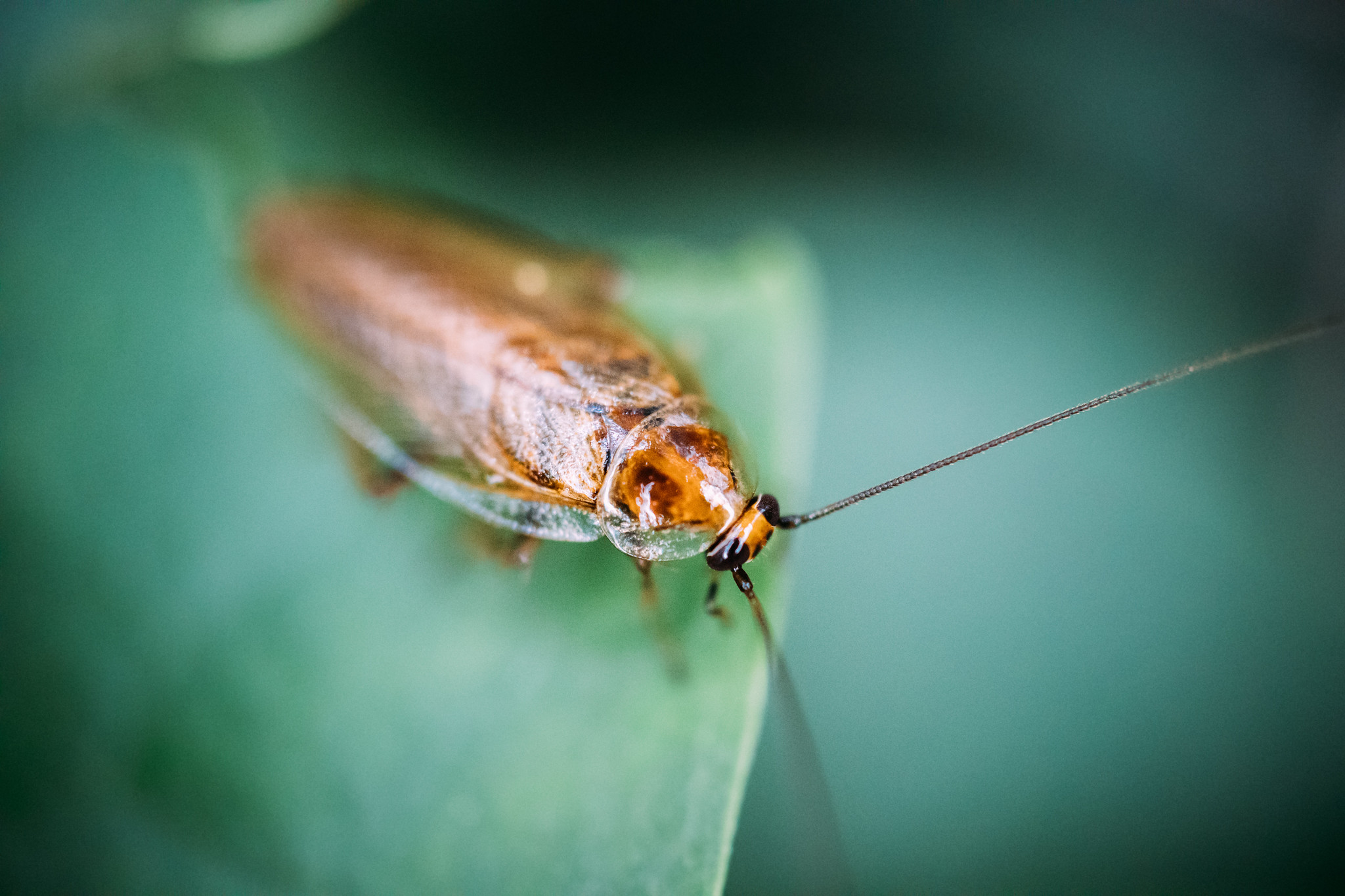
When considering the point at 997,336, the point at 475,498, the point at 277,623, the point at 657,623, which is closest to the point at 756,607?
the point at 657,623

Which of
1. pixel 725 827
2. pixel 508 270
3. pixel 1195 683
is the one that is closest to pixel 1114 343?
pixel 1195 683

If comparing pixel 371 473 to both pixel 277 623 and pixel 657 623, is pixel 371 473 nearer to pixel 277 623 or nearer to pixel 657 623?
pixel 277 623

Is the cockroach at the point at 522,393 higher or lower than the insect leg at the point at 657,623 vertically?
higher

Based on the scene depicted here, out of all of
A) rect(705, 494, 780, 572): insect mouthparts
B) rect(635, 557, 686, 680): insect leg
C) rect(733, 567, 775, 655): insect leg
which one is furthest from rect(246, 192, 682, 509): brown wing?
rect(733, 567, 775, 655): insect leg

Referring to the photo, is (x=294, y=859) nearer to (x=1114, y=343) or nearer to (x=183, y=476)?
(x=183, y=476)

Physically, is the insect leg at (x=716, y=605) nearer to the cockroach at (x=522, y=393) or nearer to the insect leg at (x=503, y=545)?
the cockroach at (x=522, y=393)

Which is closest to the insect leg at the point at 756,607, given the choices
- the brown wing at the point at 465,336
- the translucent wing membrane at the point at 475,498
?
the translucent wing membrane at the point at 475,498

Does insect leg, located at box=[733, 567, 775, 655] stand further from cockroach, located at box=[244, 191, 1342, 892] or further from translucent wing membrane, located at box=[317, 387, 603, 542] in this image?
translucent wing membrane, located at box=[317, 387, 603, 542]
